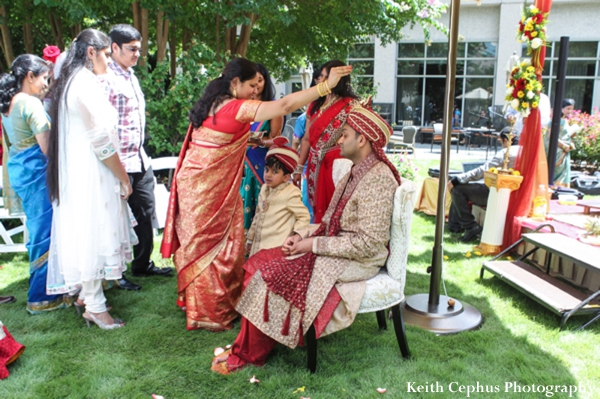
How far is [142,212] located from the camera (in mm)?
4039

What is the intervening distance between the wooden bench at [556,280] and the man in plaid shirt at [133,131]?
3.04m

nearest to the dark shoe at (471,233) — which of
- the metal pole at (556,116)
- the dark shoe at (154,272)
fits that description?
the metal pole at (556,116)

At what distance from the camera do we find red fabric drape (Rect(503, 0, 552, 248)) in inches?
187

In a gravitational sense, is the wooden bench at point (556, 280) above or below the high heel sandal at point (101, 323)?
above

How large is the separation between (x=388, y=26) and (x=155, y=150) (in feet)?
16.2

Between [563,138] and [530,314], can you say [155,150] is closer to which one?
[530,314]

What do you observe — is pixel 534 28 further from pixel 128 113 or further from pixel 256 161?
pixel 128 113

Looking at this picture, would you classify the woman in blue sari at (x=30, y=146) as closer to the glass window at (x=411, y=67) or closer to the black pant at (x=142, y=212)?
the black pant at (x=142, y=212)

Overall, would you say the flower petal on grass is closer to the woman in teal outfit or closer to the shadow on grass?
the shadow on grass

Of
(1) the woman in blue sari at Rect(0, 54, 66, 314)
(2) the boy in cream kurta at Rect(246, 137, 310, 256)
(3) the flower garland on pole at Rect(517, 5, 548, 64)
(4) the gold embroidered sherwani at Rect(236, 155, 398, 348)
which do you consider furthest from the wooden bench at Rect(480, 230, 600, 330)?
(1) the woman in blue sari at Rect(0, 54, 66, 314)

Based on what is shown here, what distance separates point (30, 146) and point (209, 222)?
4.66 ft

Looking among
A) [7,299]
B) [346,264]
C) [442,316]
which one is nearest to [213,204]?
[346,264]

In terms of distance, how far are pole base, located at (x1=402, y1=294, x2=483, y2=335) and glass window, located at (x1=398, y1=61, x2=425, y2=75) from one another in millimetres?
16112

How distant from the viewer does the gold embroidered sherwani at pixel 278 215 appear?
3326mm
